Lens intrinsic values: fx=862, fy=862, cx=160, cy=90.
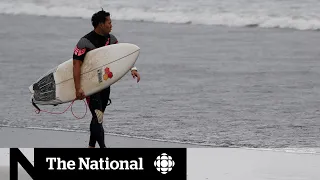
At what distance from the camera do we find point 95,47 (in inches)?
317

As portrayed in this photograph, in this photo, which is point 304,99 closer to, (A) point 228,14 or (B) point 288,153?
(B) point 288,153

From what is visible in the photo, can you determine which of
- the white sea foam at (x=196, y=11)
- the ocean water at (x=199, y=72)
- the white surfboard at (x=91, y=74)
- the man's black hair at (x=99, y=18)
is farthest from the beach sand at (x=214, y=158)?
the white sea foam at (x=196, y=11)

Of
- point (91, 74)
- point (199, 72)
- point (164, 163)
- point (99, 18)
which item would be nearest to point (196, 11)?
point (199, 72)

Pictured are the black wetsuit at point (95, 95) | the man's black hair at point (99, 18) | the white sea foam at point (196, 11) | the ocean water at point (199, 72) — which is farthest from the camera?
the white sea foam at point (196, 11)

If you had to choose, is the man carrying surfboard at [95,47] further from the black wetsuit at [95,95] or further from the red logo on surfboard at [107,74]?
the red logo on surfboard at [107,74]

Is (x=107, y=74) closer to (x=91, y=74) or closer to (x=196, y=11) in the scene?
(x=91, y=74)

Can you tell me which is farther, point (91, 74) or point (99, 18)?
point (91, 74)

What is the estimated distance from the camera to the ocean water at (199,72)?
392 inches

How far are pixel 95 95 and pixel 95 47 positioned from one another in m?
0.46

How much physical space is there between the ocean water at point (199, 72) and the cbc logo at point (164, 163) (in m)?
2.05

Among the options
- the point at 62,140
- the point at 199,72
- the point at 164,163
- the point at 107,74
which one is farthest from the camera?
the point at 199,72

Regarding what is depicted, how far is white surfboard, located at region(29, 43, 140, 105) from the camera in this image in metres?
8.13

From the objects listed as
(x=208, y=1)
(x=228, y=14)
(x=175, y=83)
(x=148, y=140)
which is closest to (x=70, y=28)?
(x=228, y=14)

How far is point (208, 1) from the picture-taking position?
2627cm
